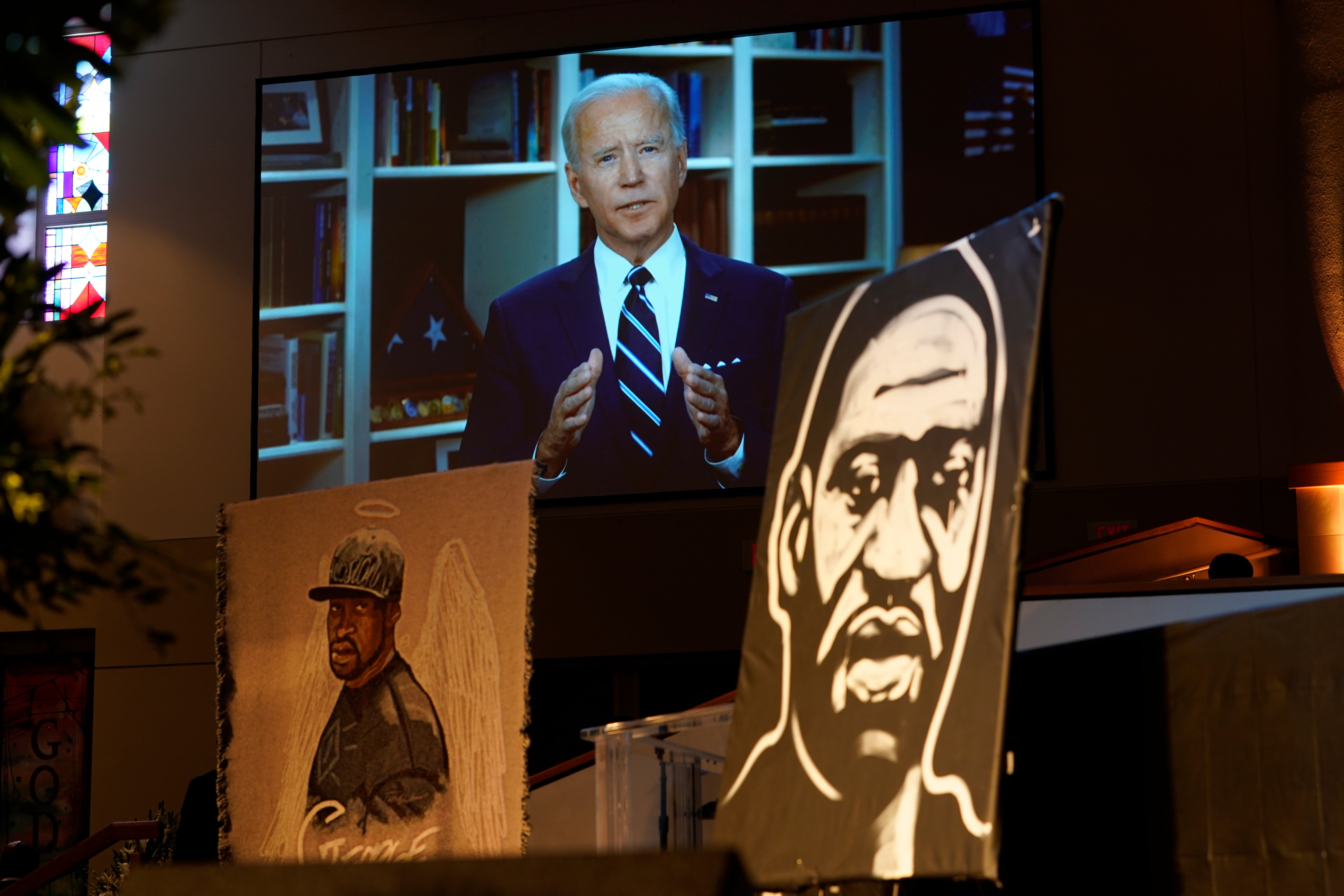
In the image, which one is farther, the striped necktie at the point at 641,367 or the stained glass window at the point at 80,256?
the stained glass window at the point at 80,256

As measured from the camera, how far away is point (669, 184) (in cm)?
583

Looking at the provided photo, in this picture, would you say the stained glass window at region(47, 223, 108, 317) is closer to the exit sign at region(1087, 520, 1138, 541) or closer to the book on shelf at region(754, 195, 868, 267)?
the book on shelf at region(754, 195, 868, 267)

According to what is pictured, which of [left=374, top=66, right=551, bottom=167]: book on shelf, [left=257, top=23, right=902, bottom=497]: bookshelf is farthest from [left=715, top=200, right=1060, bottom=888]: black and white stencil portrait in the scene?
[left=374, top=66, right=551, bottom=167]: book on shelf

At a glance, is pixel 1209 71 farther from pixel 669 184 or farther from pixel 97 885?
pixel 97 885

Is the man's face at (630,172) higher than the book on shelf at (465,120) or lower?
lower

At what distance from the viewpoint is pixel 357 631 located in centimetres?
296

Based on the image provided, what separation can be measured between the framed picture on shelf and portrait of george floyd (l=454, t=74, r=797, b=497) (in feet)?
3.97

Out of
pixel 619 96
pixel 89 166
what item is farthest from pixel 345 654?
pixel 89 166

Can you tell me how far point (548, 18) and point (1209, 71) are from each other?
9.59ft

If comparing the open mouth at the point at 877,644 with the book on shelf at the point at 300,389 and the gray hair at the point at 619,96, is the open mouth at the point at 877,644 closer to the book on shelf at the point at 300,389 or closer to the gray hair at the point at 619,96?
the gray hair at the point at 619,96

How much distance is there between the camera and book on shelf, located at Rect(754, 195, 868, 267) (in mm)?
5664

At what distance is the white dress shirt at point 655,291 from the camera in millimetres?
5680

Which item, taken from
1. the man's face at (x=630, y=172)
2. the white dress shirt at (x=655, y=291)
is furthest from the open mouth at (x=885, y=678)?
the man's face at (x=630, y=172)
